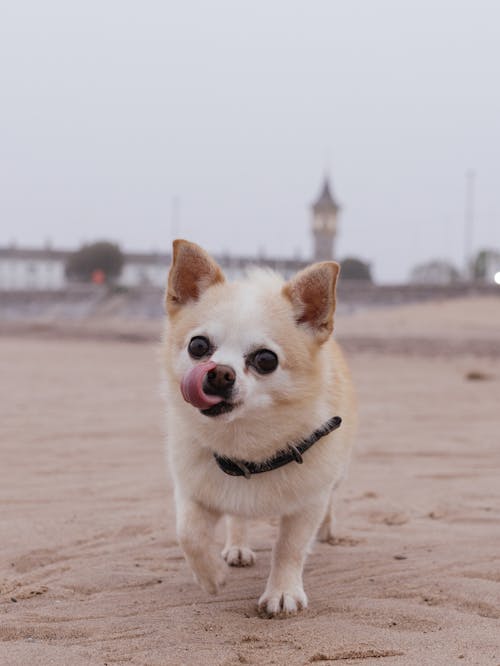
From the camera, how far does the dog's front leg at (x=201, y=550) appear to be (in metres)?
3.39

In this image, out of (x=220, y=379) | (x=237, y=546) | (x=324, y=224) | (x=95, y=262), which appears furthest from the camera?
(x=324, y=224)

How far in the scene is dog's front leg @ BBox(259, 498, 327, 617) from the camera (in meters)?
3.44

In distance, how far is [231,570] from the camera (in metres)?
4.09

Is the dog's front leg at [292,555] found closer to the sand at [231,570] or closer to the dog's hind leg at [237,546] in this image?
the sand at [231,570]

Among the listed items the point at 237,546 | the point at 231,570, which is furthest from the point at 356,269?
the point at 231,570

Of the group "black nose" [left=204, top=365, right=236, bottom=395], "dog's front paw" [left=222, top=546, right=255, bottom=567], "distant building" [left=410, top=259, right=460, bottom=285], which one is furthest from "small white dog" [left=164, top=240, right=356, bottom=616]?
"distant building" [left=410, top=259, right=460, bottom=285]

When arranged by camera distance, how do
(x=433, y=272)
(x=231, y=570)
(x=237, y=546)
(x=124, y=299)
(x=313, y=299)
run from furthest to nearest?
1. (x=433, y=272)
2. (x=124, y=299)
3. (x=237, y=546)
4. (x=231, y=570)
5. (x=313, y=299)

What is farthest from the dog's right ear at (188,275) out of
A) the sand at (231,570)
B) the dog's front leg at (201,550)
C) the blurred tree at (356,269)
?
the blurred tree at (356,269)

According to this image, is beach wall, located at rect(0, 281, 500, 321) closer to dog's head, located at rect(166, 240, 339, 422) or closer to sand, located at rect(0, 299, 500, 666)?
sand, located at rect(0, 299, 500, 666)

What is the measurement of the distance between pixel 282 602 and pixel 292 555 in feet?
0.77

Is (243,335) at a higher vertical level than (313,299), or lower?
lower

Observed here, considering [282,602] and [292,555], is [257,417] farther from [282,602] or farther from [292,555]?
[282,602]

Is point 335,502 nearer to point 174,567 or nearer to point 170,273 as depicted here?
point 174,567

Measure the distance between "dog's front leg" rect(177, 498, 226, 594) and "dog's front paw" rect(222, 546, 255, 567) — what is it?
2.25 feet
